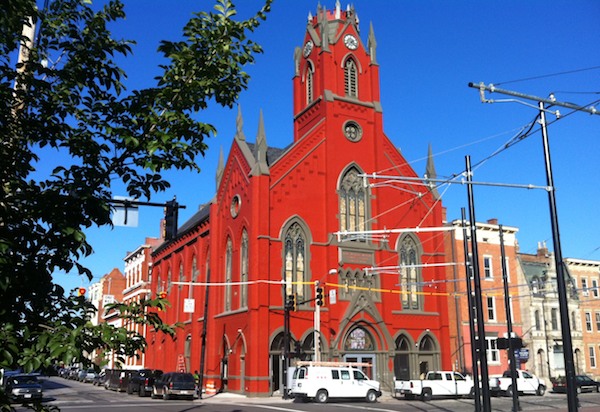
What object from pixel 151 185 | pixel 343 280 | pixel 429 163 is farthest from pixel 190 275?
pixel 151 185

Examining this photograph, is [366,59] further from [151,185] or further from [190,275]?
[151,185]

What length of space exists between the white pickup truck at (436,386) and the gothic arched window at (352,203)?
36.8 feet

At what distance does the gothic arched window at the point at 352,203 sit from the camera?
43.5m

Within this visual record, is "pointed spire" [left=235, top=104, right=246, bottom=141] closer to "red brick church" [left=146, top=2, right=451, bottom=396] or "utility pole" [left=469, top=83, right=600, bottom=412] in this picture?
"red brick church" [left=146, top=2, right=451, bottom=396]

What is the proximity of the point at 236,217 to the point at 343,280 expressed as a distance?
9.19 m

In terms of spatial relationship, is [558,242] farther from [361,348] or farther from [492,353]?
[492,353]

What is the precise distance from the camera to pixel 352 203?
145 ft

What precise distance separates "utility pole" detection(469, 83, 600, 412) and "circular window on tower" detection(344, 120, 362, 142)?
29.1 meters

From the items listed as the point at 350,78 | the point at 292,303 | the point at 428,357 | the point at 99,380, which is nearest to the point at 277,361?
the point at 292,303

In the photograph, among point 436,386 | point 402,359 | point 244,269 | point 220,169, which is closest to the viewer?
point 436,386

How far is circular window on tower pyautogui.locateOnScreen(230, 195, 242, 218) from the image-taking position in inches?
1731

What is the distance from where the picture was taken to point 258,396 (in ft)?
123

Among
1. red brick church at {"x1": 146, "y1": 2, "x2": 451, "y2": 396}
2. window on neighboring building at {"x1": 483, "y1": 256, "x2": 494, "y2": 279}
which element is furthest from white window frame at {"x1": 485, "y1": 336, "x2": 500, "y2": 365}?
red brick church at {"x1": 146, "y1": 2, "x2": 451, "y2": 396}

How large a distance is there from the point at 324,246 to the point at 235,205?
7706 millimetres
